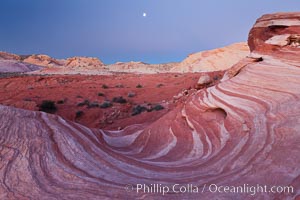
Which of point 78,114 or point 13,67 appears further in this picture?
point 13,67

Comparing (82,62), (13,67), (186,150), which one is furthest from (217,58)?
(13,67)

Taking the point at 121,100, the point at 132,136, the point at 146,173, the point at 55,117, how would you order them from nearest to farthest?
1. the point at 146,173
2. the point at 55,117
3. the point at 132,136
4. the point at 121,100

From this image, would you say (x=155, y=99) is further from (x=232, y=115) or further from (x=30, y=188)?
(x=30, y=188)

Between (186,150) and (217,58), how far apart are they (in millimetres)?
38552

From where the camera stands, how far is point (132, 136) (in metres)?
5.99

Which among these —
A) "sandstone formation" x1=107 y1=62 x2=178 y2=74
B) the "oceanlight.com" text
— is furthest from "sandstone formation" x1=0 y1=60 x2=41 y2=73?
the "oceanlight.com" text

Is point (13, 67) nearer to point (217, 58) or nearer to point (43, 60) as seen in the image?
point (43, 60)

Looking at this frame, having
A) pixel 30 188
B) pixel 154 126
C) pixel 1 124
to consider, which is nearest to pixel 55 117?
pixel 1 124

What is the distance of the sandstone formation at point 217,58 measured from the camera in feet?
127

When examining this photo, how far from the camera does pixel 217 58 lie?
135ft

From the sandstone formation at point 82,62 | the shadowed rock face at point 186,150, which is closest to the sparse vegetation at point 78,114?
the shadowed rock face at point 186,150

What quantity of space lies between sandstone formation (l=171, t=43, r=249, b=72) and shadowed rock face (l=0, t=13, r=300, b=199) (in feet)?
111

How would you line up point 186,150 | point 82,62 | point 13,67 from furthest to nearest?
1. point 82,62
2. point 13,67
3. point 186,150

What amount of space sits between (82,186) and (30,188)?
0.53 m
